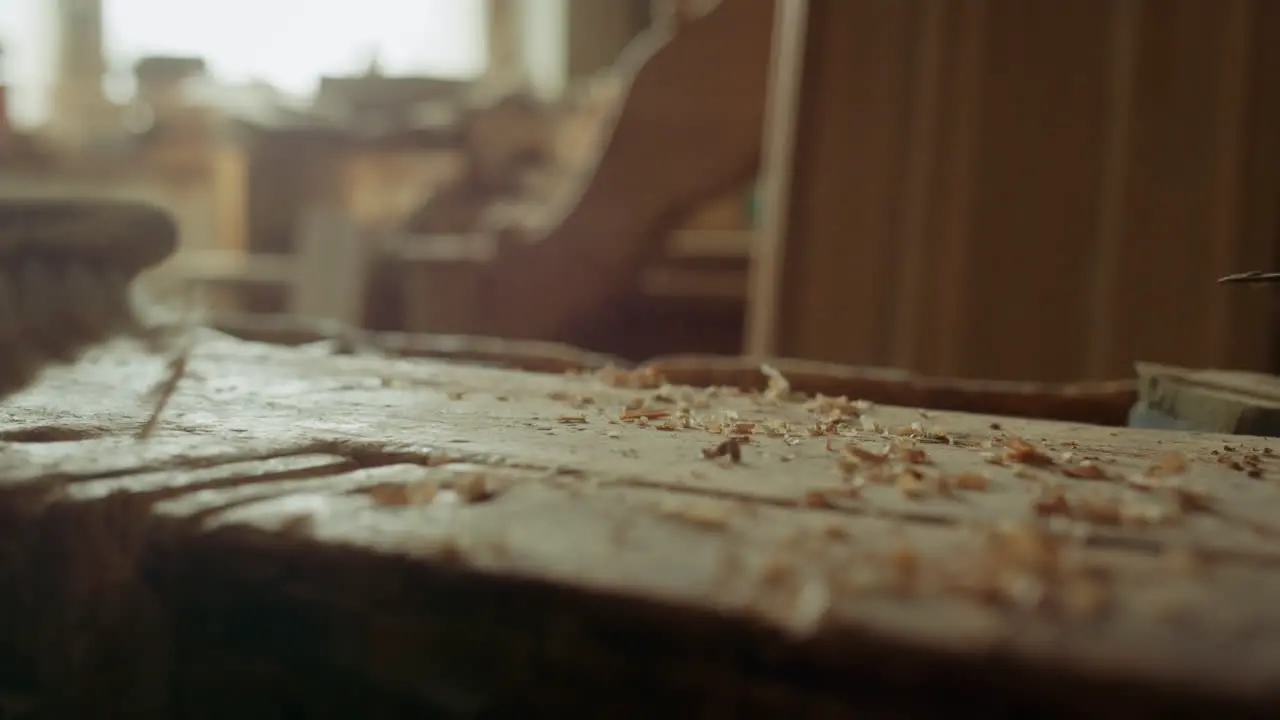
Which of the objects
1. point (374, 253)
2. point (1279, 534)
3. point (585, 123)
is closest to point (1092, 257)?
point (1279, 534)

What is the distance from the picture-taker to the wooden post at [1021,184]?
220 cm

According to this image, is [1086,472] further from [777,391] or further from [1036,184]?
[1036,184]

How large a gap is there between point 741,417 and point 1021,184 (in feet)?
4.50

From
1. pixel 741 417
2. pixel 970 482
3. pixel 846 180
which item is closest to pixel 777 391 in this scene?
pixel 741 417

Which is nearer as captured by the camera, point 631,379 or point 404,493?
point 404,493

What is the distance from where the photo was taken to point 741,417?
1.24 metres

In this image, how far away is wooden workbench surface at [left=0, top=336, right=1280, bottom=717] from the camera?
1.71 ft

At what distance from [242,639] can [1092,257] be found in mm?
2034

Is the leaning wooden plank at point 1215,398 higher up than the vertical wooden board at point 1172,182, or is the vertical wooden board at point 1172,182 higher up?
the vertical wooden board at point 1172,182

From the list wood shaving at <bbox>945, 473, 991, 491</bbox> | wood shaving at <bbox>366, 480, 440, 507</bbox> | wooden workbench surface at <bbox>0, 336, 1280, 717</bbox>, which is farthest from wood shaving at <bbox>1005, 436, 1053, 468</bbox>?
wood shaving at <bbox>366, 480, 440, 507</bbox>

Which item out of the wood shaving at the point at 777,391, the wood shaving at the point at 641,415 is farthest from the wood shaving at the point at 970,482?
the wood shaving at the point at 777,391

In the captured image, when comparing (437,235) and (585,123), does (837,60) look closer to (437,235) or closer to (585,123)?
(585,123)

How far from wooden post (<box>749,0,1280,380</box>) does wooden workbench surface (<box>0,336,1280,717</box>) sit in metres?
1.30

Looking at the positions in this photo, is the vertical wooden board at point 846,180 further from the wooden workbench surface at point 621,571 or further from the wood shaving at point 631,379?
the wooden workbench surface at point 621,571
